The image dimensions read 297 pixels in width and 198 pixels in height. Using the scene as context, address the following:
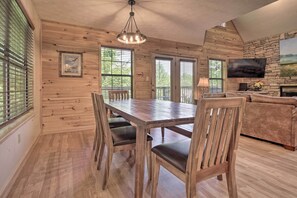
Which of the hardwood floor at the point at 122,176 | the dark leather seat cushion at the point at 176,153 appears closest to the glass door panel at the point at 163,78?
the hardwood floor at the point at 122,176

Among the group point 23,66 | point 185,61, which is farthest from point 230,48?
point 23,66

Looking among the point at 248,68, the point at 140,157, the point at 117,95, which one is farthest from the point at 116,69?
the point at 248,68

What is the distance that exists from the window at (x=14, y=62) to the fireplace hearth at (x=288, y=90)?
711 cm

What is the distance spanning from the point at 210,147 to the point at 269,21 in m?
6.53

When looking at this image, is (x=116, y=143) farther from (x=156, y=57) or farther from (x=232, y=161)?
(x=156, y=57)

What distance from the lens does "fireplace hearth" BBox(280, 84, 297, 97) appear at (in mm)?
5434

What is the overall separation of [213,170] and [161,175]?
90cm

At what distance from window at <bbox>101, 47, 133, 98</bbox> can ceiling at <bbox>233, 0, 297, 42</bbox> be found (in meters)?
4.55

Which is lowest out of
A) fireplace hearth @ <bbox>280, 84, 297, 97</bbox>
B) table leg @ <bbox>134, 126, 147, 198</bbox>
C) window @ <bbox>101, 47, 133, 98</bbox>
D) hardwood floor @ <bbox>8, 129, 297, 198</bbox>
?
hardwood floor @ <bbox>8, 129, 297, 198</bbox>

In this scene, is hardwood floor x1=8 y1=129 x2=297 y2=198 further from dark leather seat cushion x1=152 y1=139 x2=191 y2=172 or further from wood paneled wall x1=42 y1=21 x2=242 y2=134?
wood paneled wall x1=42 y1=21 x2=242 y2=134

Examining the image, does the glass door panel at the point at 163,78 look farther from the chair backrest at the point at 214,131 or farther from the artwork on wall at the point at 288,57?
the chair backrest at the point at 214,131

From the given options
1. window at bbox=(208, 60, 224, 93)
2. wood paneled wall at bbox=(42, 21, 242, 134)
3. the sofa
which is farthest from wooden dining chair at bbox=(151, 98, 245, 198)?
window at bbox=(208, 60, 224, 93)

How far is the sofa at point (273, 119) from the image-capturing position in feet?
8.61

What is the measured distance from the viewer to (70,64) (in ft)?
12.9
